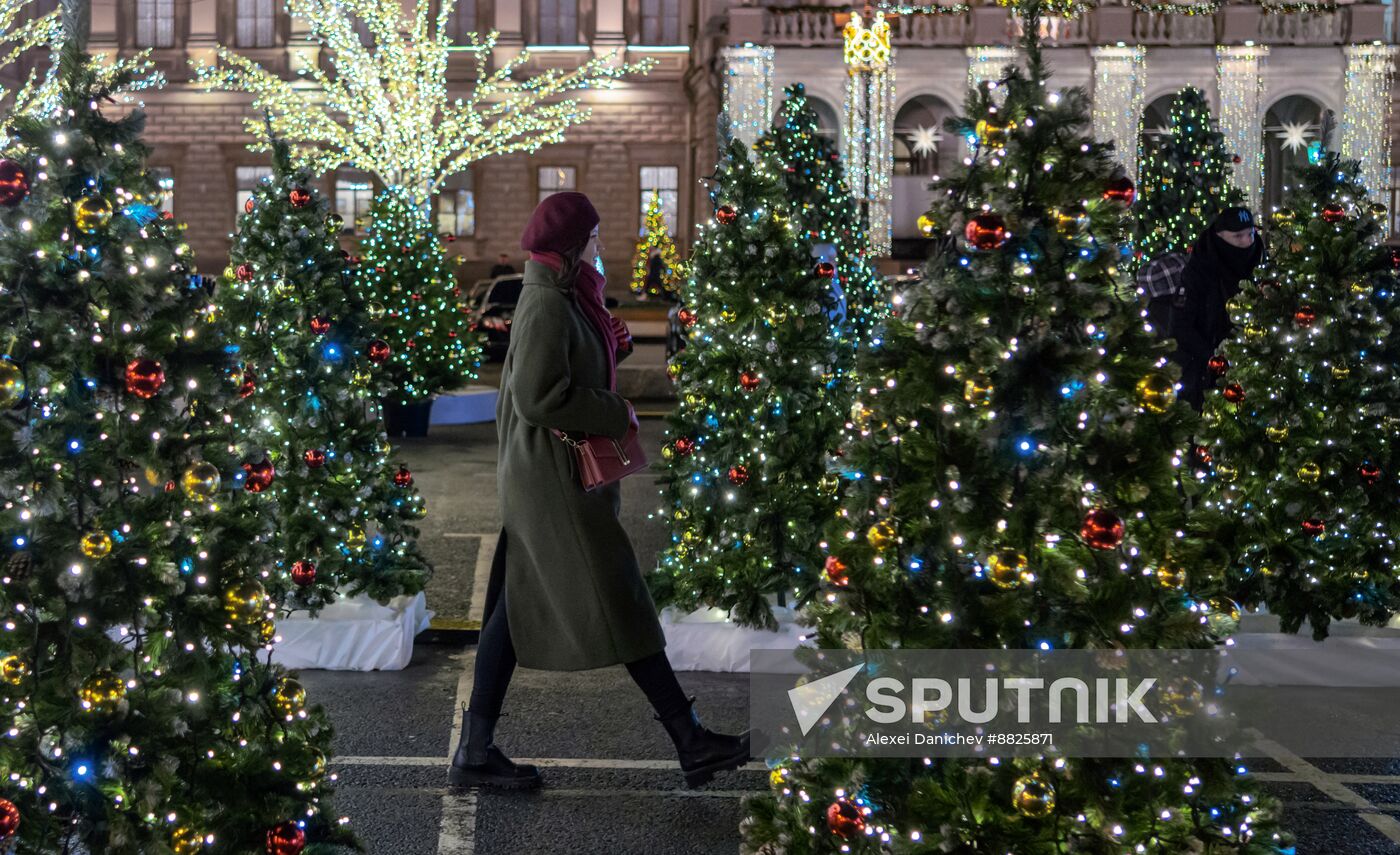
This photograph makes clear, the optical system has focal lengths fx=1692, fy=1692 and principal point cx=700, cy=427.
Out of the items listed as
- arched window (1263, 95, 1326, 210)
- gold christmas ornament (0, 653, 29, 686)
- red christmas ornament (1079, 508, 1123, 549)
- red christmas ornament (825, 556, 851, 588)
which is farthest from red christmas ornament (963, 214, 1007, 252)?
arched window (1263, 95, 1326, 210)

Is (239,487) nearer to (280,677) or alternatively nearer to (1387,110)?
(280,677)

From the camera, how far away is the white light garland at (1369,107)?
3628cm

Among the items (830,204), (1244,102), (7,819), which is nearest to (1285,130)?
(1244,102)

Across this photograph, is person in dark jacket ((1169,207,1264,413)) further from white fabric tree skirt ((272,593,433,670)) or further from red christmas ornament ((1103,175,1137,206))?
red christmas ornament ((1103,175,1137,206))

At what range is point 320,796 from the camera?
4.19 m

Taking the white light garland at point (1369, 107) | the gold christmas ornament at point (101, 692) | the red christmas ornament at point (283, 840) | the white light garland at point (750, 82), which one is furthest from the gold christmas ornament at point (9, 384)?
the white light garland at point (1369, 107)

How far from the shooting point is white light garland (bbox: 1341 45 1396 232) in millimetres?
36281

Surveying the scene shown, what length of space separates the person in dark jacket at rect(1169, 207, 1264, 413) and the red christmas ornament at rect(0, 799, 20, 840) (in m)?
7.45

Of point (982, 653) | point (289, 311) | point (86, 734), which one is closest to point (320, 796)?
point (86, 734)

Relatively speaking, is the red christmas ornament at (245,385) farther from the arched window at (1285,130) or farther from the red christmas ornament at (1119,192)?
the arched window at (1285,130)

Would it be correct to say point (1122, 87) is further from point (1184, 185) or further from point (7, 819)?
point (7, 819)

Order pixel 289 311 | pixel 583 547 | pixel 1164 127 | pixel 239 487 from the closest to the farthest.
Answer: pixel 239 487 < pixel 583 547 < pixel 289 311 < pixel 1164 127

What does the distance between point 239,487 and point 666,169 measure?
39173 mm

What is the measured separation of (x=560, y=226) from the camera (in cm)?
524
